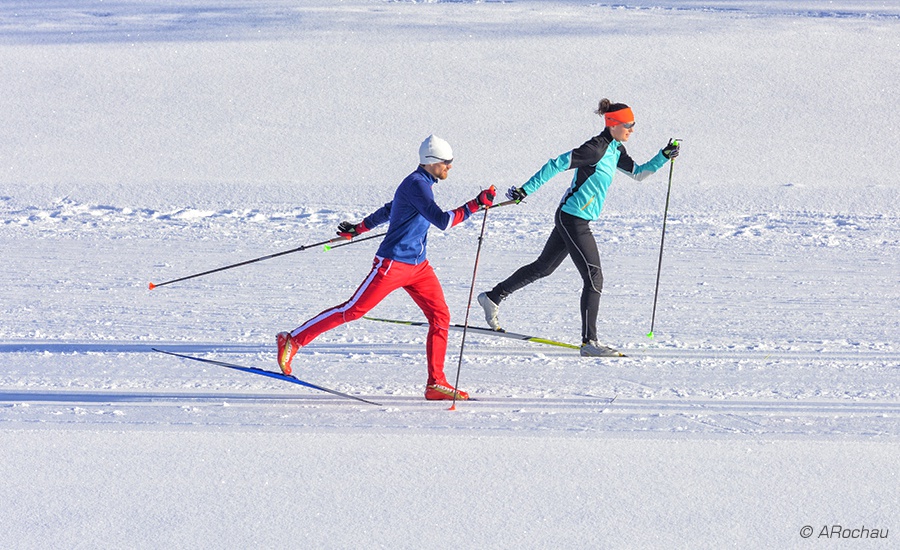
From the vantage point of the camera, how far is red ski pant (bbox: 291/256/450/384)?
207 inches

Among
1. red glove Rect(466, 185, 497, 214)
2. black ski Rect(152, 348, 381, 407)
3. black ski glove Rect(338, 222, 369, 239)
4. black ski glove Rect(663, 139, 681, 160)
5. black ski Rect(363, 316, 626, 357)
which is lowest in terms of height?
black ski Rect(152, 348, 381, 407)

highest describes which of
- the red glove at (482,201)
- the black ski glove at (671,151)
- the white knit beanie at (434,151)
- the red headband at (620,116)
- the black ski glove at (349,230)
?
the red headband at (620,116)

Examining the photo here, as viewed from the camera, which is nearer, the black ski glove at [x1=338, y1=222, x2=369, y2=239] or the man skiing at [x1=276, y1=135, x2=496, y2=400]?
the man skiing at [x1=276, y1=135, x2=496, y2=400]

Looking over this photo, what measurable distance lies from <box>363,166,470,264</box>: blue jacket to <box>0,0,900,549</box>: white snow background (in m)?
0.79

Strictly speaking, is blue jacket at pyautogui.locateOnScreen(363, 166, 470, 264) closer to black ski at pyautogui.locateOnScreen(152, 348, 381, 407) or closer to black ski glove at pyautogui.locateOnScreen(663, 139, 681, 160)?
black ski at pyautogui.locateOnScreen(152, 348, 381, 407)

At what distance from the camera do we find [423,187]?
505 centimetres

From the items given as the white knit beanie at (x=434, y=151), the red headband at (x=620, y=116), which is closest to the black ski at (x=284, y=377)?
the white knit beanie at (x=434, y=151)

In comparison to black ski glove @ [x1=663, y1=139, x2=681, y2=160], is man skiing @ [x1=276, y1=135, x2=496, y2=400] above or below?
below

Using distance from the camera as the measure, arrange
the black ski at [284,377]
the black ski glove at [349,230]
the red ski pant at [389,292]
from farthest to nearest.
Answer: the black ski glove at [349,230] → the black ski at [284,377] → the red ski pant at [389,292]

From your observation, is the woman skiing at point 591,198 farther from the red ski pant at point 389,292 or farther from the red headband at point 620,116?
the red ski pant at point 389,292

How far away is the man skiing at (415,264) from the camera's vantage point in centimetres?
507

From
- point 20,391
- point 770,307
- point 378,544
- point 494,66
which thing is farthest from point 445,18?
point 378,544

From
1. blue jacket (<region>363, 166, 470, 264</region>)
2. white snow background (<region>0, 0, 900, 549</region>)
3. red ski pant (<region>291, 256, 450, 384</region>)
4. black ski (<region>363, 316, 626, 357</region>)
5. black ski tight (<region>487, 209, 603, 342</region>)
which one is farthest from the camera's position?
black ski (<region>363, 316, 626, 357</region>)

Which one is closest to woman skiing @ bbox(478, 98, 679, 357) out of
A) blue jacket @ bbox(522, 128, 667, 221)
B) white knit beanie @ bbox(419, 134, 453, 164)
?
blue jacket @ bbox(522, 128, 667, 221)
